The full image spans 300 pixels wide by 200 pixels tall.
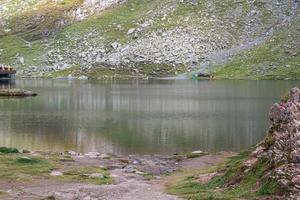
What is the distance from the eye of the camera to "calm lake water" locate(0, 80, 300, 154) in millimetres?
61031

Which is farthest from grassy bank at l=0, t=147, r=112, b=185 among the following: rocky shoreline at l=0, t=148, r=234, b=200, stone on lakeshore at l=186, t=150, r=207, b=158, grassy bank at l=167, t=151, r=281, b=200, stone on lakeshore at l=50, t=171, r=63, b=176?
stone on lakeshore at l=186, t=150, r=207, b=158

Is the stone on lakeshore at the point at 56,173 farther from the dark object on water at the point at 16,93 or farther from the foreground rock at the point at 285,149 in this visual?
the dark object on water at the point at 16,93

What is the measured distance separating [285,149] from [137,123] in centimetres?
5007

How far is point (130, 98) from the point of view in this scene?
118 meters

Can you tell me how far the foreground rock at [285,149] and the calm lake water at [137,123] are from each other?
24.3 meters

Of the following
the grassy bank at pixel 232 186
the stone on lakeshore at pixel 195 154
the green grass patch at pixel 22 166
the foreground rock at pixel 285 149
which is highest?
the foreground rock at pixel 285 149

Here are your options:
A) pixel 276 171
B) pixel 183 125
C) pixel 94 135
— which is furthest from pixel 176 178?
pixel 183 125

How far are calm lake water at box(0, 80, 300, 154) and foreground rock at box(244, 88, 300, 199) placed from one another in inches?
955

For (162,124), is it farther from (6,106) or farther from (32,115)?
(6,106)

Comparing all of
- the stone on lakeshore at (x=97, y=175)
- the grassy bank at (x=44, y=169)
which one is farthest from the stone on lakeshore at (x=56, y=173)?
the stone on lakeshore at (x=97, y=175)

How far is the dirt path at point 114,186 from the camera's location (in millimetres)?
31047

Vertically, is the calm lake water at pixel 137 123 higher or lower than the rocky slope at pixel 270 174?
lower

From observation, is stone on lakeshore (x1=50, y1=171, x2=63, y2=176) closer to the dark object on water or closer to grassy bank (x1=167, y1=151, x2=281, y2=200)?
grassy bank (x1=167, y1=151, x2=281, y2=200)

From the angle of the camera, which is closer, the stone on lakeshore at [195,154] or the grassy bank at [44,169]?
the grassy bank at [44,169]
